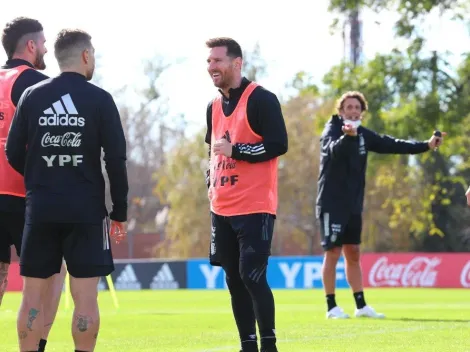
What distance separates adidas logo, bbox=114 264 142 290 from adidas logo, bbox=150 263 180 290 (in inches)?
19.0

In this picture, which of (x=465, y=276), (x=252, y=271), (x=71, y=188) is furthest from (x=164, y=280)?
(x=71, y=188)

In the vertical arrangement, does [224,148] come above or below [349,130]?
below

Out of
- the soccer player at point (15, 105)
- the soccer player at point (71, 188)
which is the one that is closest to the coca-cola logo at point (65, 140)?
the soccer player at point (71, 188)

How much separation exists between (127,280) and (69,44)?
27.9 metres

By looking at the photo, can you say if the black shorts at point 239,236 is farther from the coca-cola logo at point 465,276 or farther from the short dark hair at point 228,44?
the coca-cola logo at point 465,276

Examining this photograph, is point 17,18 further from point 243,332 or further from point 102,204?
point 243,332

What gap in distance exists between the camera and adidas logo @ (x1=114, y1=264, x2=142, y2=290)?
1357 inches

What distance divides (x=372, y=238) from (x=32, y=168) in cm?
4370

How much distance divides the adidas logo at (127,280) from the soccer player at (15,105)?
26.3 m

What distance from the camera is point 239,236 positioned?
823cm

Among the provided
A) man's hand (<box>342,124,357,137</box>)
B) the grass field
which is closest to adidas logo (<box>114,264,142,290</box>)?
the grass field

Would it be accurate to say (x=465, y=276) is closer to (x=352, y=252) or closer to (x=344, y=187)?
(x=352, y=252)

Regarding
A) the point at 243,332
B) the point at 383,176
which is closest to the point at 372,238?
the point at 383,176

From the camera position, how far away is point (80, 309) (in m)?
6.96
